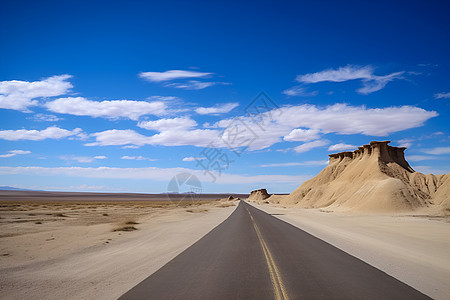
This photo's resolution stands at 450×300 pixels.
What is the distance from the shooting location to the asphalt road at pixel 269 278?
274 inches

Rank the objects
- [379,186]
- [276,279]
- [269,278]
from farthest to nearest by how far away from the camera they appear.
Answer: [379,186] < [269,278] < [276,279]

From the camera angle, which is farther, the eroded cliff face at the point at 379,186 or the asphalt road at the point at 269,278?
the eroded cliff face at the point at 379,186

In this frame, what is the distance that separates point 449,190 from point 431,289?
6504 centimetres

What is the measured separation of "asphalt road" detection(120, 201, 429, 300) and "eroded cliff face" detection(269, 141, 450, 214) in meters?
46.2

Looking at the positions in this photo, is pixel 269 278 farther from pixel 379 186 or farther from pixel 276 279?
pixel 379 186

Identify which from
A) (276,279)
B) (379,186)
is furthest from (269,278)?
(379,186)

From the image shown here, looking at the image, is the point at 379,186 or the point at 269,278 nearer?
the point at 269,278

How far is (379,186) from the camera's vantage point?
56.6m

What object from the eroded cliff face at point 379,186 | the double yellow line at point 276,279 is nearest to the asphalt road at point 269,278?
the double yellow line at point 276,279

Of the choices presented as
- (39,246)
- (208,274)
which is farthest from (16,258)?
(208,274)

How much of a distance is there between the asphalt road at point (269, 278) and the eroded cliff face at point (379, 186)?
46209 millimetres

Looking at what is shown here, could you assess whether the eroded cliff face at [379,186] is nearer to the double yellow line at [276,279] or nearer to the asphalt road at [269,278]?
the asphalt road at [269,278]

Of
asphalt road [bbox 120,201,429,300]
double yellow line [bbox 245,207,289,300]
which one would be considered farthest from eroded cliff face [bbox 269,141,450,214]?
double yellow line [bbox 245,207,289,300]

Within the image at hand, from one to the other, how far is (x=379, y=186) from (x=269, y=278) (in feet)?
183
